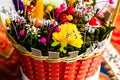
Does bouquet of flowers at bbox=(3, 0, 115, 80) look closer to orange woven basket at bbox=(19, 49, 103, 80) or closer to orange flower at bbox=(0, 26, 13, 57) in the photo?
orange woven basket at bbox=(19, 49, 103, 80)

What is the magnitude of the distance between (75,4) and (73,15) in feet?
0.15

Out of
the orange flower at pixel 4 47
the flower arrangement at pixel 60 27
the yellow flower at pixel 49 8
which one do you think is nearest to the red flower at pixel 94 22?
the flower arrangement at pixel 60 27

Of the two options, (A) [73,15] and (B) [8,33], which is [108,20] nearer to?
(A) [73,15]

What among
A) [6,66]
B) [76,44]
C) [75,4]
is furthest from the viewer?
[6,66]

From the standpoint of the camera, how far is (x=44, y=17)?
86 centimetres

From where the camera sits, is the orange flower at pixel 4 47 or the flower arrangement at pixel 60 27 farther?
the orange flower at pixel 4 47

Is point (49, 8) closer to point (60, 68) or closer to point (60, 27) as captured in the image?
point (60, 27)

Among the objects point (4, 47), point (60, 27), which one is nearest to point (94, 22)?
point (60, 27)

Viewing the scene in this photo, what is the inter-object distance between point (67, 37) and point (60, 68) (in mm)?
108

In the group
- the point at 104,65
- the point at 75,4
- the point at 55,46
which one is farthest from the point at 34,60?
the point at 104,65

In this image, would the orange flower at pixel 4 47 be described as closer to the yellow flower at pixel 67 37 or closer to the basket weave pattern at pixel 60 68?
the basket weave pattern at pixel 60 68

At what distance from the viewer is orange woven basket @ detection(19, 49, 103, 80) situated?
32.1 inches

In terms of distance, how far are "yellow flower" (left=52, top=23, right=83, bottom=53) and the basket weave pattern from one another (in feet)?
0.19

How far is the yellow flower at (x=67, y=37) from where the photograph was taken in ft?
2.52
